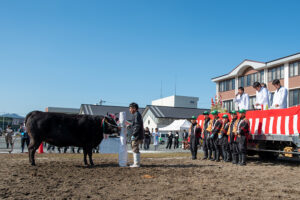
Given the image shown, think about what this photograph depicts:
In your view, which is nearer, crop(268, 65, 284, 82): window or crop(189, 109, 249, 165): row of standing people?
crop(189, 109, 249, 165): row of standing people

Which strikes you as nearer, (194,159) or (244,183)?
(244,183)

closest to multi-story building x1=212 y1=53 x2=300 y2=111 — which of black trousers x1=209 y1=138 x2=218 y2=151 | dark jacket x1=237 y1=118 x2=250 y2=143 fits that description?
black trousers x1=209 y1=138 x2=218 y2=151

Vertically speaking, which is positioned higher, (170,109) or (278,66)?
(278,66)

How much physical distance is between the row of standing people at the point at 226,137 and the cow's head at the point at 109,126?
4344 mm

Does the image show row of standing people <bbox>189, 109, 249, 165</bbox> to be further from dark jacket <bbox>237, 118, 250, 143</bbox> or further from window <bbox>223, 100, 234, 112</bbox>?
window <bbox>223, 100, 234, 112</bbox>

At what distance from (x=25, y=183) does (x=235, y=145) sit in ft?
25.2

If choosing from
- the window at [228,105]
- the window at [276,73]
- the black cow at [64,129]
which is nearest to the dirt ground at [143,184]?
the black cow at [64,129]

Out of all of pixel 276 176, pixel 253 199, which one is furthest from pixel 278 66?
pixel 253 199

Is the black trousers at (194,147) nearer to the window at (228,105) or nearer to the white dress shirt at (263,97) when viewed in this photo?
the white dress shirt at (263,97)

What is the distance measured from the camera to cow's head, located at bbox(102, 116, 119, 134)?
10.5 metres

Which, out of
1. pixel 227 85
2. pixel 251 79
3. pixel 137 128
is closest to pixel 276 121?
pixel 137 128

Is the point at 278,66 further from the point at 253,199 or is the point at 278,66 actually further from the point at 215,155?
the point at 253,199

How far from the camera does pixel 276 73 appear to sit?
3897 centimetres

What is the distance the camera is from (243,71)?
44.9 meters
